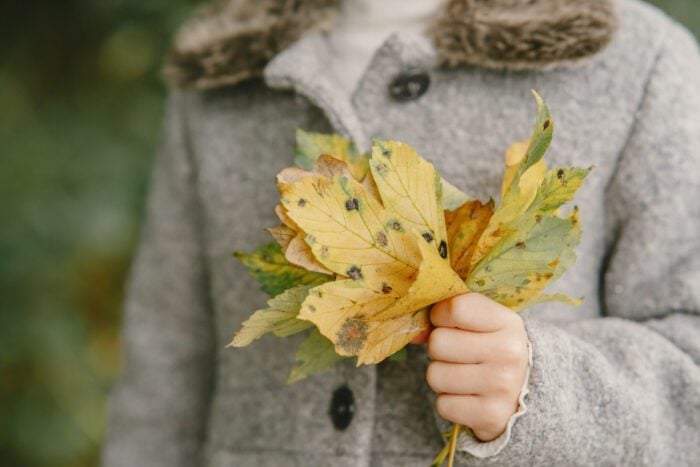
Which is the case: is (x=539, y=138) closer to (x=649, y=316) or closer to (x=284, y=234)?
(x=284, y=234)

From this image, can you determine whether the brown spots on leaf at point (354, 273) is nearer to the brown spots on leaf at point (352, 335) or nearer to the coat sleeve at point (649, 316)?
the brown spots on leaf at point (352, 335)

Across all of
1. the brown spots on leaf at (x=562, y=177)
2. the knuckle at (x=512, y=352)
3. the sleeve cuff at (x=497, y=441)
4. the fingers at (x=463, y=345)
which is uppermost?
the brown spots on leaf at (x=562, y=177)

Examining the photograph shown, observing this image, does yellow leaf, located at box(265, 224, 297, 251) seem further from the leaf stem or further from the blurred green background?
the blurred green background

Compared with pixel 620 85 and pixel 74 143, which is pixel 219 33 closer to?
pixel 620 85

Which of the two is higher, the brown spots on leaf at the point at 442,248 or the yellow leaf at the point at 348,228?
the yellow leaf at the point at 348,228

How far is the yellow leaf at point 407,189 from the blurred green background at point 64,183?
42.3 inches

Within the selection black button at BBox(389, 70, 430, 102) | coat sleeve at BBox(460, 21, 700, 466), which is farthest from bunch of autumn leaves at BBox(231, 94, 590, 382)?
black button at BBox(389, 70, 430, 102)

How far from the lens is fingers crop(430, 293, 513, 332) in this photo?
0.57m

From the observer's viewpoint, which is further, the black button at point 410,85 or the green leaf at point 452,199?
the black button at point 410,85

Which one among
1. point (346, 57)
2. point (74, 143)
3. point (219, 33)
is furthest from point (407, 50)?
point (74, 143)

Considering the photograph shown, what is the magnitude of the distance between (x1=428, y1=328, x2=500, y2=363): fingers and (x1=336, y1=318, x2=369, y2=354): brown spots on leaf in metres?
0.07

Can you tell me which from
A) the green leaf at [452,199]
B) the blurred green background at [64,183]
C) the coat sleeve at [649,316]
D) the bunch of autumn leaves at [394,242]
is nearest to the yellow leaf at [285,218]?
the bunch of autumn leaves at [394,242]

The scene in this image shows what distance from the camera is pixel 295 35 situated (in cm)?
86

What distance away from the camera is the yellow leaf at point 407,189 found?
1.77ft
